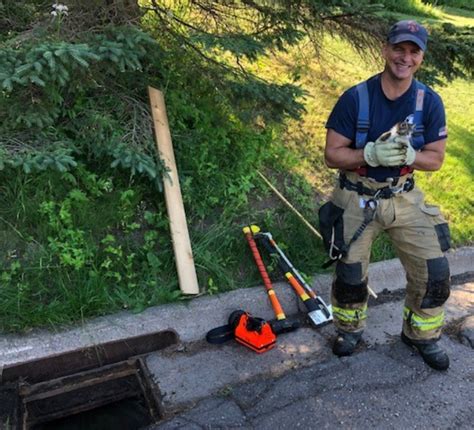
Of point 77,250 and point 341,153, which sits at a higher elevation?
point 341,153

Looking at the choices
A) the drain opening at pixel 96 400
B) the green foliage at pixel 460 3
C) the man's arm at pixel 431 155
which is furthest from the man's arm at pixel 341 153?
the green foliage at pixel 460 3

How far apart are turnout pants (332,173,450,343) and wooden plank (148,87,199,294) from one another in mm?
1046

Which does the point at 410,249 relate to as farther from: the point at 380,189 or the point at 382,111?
the point at 382,111

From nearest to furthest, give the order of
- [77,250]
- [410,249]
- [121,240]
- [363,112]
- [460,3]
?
[363,112] < [410,249] < [77,250] < [121,240] < [460,3]

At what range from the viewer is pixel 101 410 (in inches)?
124

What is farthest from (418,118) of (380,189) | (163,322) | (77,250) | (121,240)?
(77,250)

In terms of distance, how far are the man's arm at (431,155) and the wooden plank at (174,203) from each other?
166 centimetres

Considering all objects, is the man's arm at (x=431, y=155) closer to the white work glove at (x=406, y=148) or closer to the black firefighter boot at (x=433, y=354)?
the white work glove at (x=406, y=148)

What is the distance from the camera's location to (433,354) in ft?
10.1

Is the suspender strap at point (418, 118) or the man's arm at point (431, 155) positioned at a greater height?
the suspender strap at point (418, 118)

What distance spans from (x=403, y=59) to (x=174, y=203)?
1.88 m

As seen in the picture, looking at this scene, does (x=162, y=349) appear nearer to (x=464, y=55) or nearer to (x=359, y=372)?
(x=359, y=372)

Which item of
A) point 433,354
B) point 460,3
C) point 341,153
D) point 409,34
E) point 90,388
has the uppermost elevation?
point 460,3

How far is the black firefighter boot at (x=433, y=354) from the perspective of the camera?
3.05m
